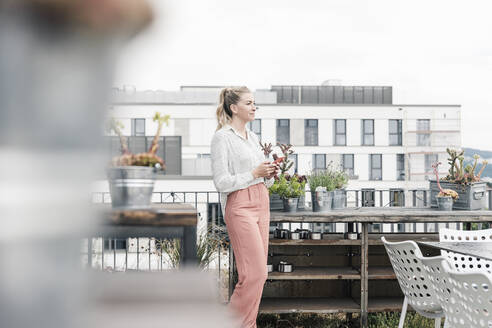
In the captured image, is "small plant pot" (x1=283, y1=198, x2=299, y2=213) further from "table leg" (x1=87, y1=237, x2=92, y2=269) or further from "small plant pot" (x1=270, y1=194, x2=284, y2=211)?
"table leg" (x1=87, y1=237, x2=92, y2=269)

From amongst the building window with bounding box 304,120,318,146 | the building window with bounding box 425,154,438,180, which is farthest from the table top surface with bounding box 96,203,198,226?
the building window with bounding box 425,154,438,180

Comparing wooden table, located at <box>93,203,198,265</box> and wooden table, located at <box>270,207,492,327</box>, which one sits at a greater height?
wooden table, located at <box>93,203,198,265</box>

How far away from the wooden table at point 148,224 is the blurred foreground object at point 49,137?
106mm

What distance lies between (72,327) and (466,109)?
49970mm

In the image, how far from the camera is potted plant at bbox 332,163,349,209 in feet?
13.0

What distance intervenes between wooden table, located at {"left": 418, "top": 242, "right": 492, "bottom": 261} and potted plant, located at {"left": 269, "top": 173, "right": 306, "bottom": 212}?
3.42 ft

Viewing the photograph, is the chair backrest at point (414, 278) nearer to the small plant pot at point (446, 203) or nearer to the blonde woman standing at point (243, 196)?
the blonde woman standing at point (243, 196)

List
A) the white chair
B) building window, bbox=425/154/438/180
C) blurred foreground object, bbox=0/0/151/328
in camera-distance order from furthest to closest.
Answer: building window, bbox=425/154/438/180, the white chair, blurred foreground object, bbox=0/0/151/328

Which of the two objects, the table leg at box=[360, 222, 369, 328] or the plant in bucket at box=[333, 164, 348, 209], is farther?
the plant in bucket at box=[333, 164, 348, 209]

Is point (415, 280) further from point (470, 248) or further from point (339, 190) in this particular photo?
point (339, 190)

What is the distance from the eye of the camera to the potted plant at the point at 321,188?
380 cm

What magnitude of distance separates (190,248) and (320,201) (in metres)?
2.63

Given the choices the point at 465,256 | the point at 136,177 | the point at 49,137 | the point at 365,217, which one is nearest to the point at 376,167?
the point at 365,217

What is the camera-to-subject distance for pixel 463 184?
3980mm
